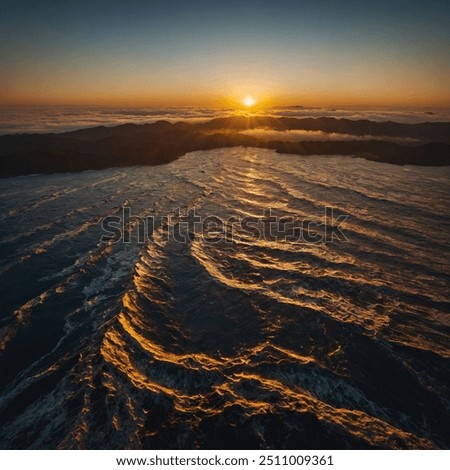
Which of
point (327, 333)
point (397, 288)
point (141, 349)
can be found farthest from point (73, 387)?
point (397, 288)

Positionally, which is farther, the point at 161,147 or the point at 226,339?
the point at 161,147

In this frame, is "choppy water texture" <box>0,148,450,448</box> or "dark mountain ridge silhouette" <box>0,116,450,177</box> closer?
"choppy water texture" <box>0,148,450,448</box>

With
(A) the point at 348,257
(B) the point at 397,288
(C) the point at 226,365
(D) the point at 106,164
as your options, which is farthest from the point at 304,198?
(D) the point at 106,164

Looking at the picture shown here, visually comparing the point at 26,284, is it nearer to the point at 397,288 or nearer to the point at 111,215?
the point at 111,215

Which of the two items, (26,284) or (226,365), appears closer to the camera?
(226,365)

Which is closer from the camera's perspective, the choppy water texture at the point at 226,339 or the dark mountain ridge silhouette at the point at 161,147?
the choppy water texture at the point at 226,339

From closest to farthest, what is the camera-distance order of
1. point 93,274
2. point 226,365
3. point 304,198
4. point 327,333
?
point 226,365
point 327,333
point 93,274
point 304,198

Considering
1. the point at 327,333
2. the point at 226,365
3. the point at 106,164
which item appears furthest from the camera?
the point at 106,164
